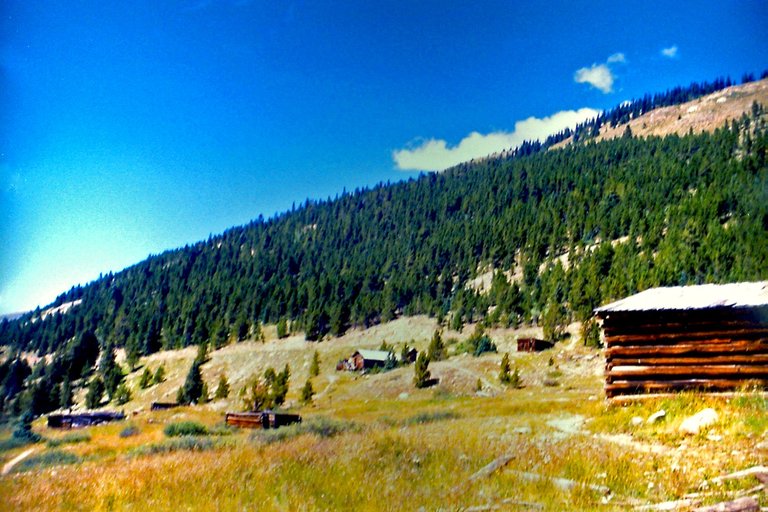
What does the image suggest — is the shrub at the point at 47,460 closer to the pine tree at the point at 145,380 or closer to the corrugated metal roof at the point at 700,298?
the corrugated metal roof at the point at 700,298

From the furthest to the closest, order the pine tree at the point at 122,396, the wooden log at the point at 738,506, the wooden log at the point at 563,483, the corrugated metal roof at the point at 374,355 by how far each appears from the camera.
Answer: the corrugated metal roof at the point at 374,355 → the pine tree at the point at 122,396 → the wooden log at the point at 563,483 → the wooden log at the point at 738,506

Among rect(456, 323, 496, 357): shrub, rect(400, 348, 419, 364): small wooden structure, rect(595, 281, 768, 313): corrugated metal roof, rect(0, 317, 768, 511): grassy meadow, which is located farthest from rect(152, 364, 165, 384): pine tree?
rect(595, 281, 768, 313): corrugated metal roof

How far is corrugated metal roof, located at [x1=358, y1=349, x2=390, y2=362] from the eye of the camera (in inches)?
3075

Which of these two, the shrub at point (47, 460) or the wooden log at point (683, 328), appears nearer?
the shrub at point (47, 460)

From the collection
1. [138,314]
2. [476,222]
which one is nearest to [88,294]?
[138,314]

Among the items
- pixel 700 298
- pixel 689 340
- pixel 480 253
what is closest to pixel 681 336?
pixel 689 340

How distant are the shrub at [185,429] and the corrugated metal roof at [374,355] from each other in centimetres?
6301

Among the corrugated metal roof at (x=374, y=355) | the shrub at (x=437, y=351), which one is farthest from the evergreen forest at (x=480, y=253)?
the corrugated metal roof at (x=374, y=355)

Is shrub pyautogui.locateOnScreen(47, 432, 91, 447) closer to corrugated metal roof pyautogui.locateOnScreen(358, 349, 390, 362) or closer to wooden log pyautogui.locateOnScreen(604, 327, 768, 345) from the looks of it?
wooden log pyautogui.locateOnScreen(604, 327, 768, 345)

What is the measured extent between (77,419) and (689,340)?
21.7 metres

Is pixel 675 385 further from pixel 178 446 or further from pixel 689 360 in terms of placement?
pixel 178 446

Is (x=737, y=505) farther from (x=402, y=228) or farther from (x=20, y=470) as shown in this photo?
(x=402, y=228)

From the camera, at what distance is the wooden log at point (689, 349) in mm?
14163

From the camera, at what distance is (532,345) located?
6725cm
